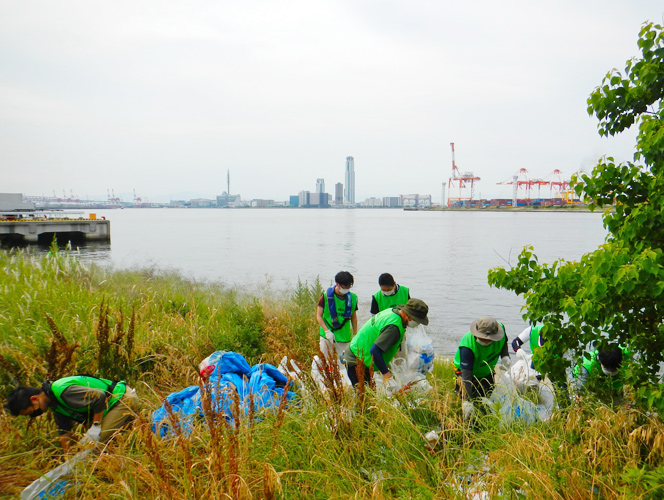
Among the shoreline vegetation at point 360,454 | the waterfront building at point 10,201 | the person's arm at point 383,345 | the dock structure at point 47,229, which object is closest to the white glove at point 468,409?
the shoreline vegetation at point 360,454

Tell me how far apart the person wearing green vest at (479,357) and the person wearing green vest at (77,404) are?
2867 mm

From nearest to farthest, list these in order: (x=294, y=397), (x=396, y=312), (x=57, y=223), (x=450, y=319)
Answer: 1. (x=294, y=397)
2. (x=396, y=312)
3. (x=450, y=319)
4. (x=57, y=223)

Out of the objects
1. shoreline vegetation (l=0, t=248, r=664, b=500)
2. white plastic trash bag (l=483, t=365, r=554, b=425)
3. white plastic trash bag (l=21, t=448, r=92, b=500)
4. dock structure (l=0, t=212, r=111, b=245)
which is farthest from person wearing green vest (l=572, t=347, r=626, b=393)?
dock structure (l=0, t=212, r=111, b=245)

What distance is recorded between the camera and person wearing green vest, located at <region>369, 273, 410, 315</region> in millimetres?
6059

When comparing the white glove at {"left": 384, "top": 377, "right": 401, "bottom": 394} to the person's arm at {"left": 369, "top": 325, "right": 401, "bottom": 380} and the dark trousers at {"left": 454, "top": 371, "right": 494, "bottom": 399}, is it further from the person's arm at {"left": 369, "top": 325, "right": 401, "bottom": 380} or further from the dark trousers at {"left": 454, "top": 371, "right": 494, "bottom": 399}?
the dark trousers at {"left": 454, "top": 371, "right": 494, "bottom": 399}

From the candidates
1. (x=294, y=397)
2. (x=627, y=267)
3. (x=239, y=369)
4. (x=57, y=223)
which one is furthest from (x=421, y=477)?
(x=57, y=223)

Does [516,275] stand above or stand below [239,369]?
above

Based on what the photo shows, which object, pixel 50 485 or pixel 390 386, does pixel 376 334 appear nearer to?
pixel 390 386

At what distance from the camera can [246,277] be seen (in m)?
22.0

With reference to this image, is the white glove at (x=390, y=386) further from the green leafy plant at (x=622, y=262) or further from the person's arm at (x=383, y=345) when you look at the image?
the green leafy plant at (x=622, y=262)

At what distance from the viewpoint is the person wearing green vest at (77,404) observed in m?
3.63

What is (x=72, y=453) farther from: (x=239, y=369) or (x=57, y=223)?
(x=57, y=223)

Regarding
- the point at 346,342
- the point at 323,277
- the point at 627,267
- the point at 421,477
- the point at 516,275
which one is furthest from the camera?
the point at 323,277

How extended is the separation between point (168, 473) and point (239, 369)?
2286mm
